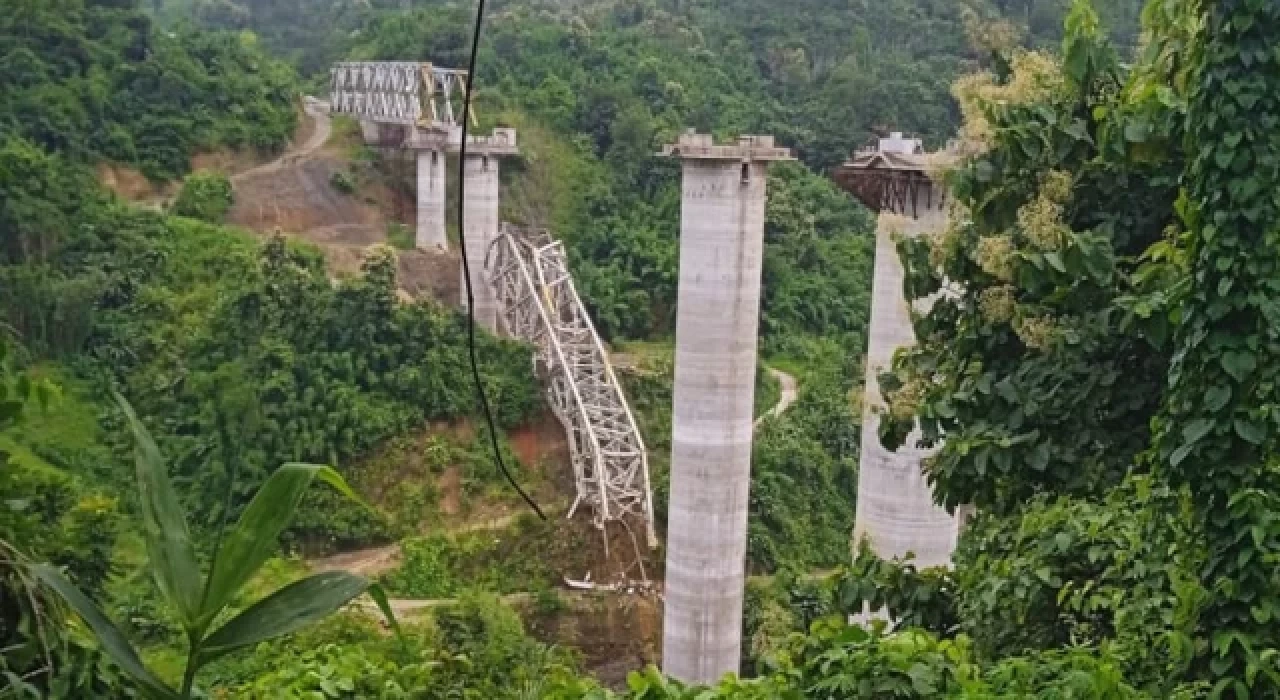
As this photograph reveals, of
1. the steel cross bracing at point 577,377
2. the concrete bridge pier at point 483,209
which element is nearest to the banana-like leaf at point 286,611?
the steel cross bracing at point 577,377

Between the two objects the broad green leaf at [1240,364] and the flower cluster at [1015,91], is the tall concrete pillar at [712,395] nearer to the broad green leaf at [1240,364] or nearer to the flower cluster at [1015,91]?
the flower cluster at [1015,91]

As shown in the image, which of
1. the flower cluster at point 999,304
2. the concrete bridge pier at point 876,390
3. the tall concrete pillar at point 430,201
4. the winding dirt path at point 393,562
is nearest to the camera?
the flower cluster at point 999,304

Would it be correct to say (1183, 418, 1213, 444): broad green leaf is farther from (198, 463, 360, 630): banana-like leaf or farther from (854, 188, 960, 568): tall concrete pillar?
(854, 188, 960, 568): tall concrete pillar

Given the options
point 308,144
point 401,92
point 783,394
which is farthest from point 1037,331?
point 308,144

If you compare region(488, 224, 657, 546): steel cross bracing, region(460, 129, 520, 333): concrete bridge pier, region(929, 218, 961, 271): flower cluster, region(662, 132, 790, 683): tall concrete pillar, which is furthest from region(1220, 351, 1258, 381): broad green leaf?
region(460, 129, 520, 333): concrete bridge pier

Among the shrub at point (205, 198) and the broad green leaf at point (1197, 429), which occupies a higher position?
the broad green leaf at point (1197, 429)

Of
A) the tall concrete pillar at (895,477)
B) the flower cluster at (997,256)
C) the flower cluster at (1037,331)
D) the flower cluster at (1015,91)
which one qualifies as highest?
the flower cluster at (1015,91)

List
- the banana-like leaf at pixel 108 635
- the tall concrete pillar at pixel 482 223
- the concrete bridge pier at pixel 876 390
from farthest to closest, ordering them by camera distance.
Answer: the tall concrete pillar at pixel 482 223, the concrete bridge pier at pixel 876 390, the banana-like leaf at pixel 108 635

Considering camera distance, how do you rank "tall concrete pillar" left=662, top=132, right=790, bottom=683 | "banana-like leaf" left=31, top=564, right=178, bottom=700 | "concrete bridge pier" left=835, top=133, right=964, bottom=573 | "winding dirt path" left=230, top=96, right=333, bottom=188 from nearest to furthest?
"banana-like leaf" left=31, top=564, right=178, bottom=700 → "concrete bridge pier" left=835, top=133, right=964, bottom=573 → "tall concrete pillar" left=662, top=132, right=790, bottom=683 → "winding dirt path" left=230, top=96, right=333, bottom=188
